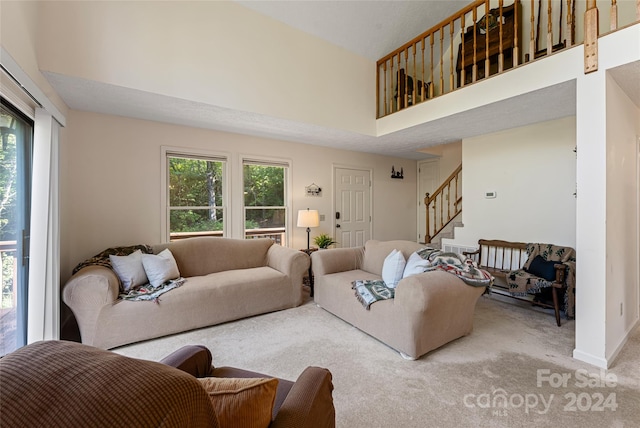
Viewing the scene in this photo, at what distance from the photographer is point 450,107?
325cm

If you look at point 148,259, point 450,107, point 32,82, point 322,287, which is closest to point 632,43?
point 450,107

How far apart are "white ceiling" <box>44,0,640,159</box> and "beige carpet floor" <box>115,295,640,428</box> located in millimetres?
2342

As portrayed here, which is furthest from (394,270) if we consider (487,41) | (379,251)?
(487,41)

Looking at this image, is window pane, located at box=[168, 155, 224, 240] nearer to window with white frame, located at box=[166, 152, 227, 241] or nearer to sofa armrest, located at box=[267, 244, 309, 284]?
window with white frame, located at box=[166, 152, 227, 241]

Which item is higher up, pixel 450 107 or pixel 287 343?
pixel 450 107

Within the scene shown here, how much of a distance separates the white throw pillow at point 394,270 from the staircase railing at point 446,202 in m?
2.65

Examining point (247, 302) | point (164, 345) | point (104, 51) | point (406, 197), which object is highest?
point (104, 51)

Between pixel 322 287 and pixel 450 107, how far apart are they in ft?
8.62

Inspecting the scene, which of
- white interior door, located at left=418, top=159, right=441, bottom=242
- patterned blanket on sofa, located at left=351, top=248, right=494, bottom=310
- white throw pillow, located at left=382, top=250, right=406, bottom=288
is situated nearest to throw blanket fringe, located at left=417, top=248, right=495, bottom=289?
patterned blanket on sofa, located at left=351, top=248, right=494, bottom=310

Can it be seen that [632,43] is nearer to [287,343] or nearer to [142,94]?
[287,343]

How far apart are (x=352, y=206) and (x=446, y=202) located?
6.47 ft

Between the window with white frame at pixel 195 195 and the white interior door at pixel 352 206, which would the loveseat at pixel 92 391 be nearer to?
the window with white frame at pixel 195 195

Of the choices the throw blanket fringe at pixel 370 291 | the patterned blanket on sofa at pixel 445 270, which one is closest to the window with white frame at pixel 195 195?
the throw blanket fringe at pixel 370 291

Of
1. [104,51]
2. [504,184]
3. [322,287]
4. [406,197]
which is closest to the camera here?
[104,51]
